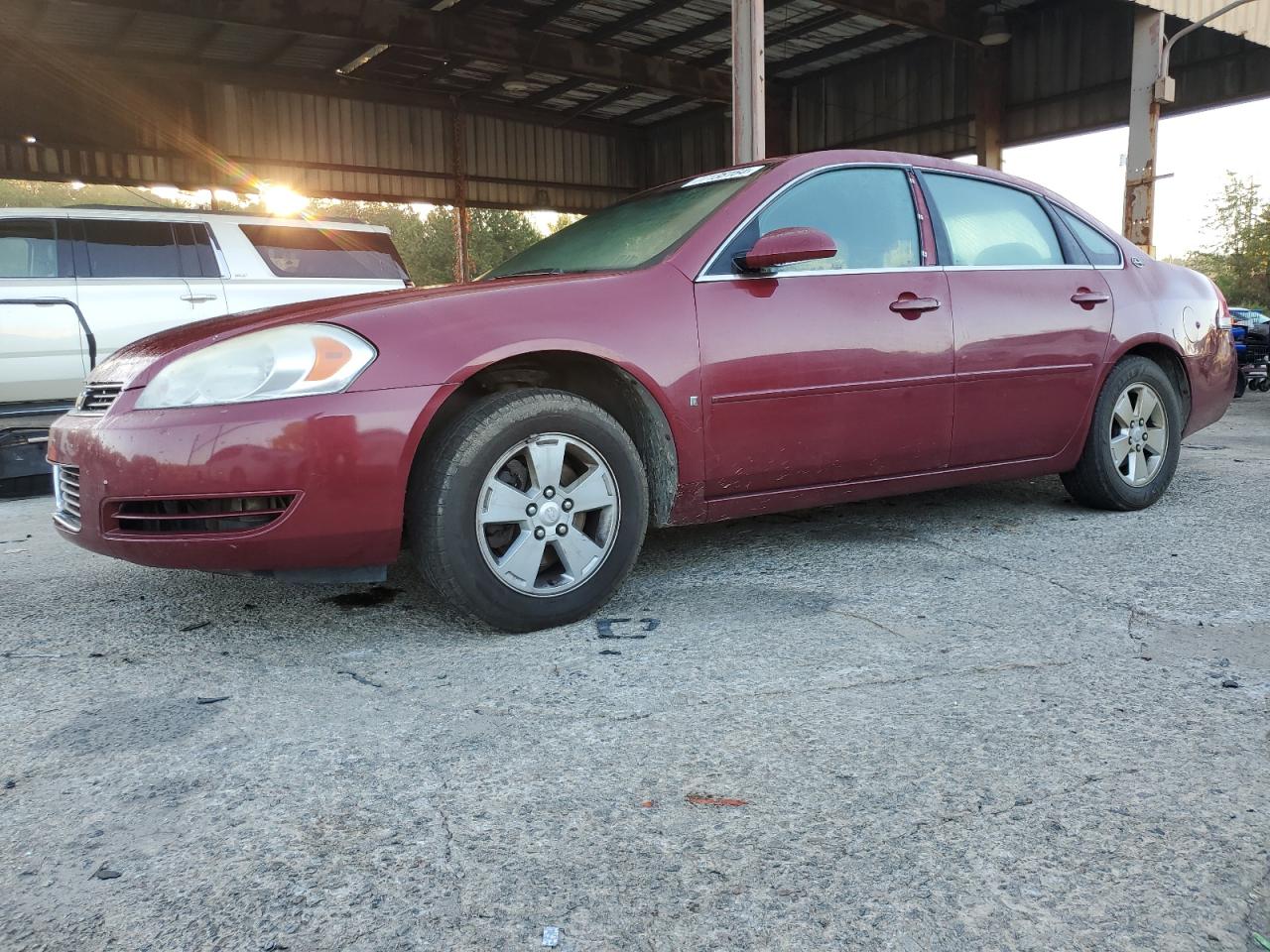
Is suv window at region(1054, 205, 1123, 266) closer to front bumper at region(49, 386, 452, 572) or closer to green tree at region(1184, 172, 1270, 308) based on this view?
front bumper at region(49, 386, 452, 572)

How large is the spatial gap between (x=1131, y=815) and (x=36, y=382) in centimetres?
630

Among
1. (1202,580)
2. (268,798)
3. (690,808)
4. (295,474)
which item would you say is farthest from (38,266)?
(1202,580)

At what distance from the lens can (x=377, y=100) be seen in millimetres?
18469

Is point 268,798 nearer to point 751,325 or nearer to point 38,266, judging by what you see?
point 751,325

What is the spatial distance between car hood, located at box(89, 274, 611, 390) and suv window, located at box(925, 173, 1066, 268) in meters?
1.51

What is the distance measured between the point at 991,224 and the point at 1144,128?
359 inches

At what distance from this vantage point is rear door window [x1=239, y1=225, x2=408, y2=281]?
6.69 m

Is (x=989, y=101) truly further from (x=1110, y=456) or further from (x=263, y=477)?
(x=263, y=477)

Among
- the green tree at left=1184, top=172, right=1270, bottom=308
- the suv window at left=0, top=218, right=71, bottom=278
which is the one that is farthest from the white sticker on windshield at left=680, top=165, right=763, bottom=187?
the green tree at left=1184, top=172, right=1270, bottom=308

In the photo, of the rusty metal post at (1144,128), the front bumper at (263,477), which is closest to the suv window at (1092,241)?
the front bumper at (263,477)

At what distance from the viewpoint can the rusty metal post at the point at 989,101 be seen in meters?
16.2

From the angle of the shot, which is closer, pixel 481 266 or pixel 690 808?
pixel 690 808

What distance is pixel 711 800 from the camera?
1.65 metres

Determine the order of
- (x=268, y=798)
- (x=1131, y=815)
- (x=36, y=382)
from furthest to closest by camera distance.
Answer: (x=36, y=382)
(x=268, y=798)
(x=1131, y=815)
